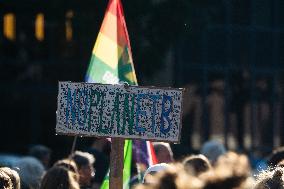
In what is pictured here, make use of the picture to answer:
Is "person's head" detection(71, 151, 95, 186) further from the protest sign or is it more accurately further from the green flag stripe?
the protest sign

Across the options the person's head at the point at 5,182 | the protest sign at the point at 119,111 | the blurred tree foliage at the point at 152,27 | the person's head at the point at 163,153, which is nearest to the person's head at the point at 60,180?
the person's head at the point at 5,182

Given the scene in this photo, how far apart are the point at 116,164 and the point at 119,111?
0.99ft

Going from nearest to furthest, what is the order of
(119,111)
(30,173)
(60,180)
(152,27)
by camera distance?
(119,111), (60,180), (30,173), (152,27)

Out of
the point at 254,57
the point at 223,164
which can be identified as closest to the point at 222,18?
the point at 254,57

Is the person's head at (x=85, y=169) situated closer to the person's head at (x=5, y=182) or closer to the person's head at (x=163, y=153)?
the person's head at (x=163, y=153)

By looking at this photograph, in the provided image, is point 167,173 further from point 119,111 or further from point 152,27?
point 152,27

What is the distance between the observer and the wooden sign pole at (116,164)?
6.02 metres

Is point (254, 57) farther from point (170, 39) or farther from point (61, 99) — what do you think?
point (61, 99)

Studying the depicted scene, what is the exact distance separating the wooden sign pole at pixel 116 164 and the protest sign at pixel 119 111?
0.29ft

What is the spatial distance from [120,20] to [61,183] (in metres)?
1.34

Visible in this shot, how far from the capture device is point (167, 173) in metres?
3.45

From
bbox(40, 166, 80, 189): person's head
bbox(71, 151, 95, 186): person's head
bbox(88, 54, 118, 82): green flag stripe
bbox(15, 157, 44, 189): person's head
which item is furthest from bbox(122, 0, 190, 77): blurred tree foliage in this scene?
bbox(40, 166, 80, 189): person's head

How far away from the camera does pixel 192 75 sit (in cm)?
2512

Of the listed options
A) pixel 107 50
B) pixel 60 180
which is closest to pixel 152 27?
pixel 107 50
